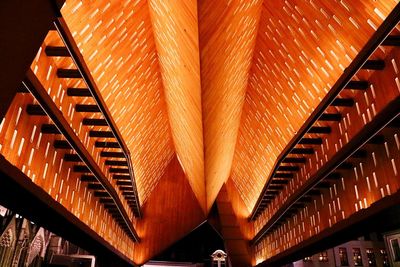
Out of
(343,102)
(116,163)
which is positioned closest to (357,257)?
(116,163)

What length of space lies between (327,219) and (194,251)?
11588 millimetres

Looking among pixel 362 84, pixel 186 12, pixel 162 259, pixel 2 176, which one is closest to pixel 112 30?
pixel 186 12

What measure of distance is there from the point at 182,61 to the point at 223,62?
83 cm

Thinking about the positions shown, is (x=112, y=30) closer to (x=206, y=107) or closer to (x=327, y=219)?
(x=206, y=107)

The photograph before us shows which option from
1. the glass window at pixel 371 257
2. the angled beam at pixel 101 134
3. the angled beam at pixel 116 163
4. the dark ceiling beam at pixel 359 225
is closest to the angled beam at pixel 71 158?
the angled beam at pixel 101 134

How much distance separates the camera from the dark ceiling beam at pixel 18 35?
201 centimetres

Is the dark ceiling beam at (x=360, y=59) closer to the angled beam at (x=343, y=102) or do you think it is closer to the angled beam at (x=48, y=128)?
the angled beam at (x=343, y=102)

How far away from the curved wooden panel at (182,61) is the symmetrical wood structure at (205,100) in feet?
0.16

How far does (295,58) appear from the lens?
7867 millimetres

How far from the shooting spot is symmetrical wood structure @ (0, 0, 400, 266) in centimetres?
486

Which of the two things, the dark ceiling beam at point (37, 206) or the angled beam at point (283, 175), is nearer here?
the dark ceiling beam at point (37, 206)

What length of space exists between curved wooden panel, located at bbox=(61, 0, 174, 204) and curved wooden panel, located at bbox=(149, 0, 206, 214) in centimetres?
40

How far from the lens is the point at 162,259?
57.9 ft

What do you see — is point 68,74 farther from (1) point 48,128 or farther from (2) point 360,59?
(2) point 360,59
